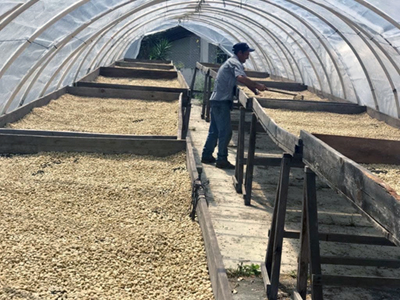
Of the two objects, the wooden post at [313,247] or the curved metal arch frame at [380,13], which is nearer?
the wooden post at [313,247]

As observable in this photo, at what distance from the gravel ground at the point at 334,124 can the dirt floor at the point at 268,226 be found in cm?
87

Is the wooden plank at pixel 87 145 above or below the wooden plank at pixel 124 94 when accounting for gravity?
below

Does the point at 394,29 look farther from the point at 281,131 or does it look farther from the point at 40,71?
the point at 40,71

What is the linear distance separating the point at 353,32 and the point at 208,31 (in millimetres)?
13027

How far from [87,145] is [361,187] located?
4130 millimetres

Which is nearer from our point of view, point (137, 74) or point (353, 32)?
point (353, 32)

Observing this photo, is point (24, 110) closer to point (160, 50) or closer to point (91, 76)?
point (91, 76)

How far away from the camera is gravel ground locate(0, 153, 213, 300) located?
3.08 meters

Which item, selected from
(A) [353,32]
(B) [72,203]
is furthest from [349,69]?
(B) [72,203]

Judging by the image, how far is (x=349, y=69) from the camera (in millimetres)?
10867

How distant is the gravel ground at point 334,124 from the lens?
6.81 meters

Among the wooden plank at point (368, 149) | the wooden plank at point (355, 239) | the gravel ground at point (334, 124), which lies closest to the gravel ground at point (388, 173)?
the wooden plank at point (368, 149)

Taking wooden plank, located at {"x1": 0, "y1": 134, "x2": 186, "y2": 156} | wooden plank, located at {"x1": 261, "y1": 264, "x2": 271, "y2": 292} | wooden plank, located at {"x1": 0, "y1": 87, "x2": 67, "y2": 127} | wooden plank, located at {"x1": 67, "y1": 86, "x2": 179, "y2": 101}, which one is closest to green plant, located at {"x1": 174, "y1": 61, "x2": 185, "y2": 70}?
wooden plank, located at {"x1": 67, "y1": 86, "x2": 179, "y2": 101}

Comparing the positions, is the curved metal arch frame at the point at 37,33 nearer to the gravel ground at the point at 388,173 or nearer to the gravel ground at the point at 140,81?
the gravel ground at the point at 140,81
